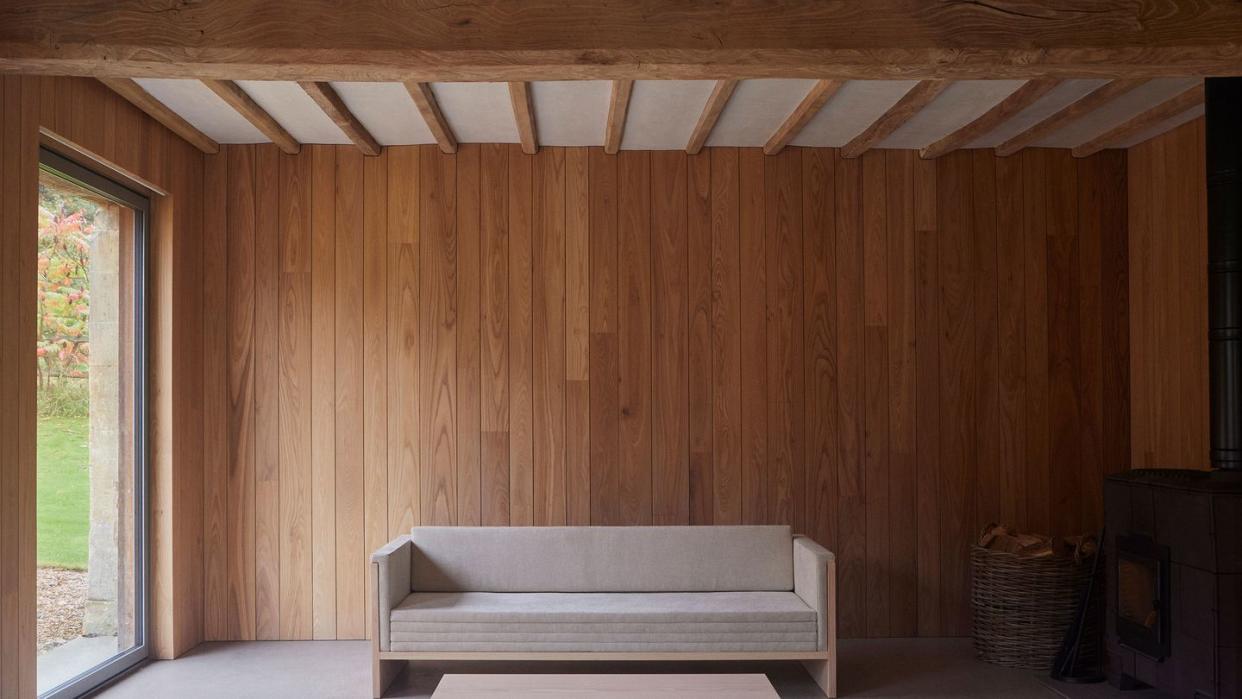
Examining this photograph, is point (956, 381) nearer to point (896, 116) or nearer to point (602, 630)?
point (896, 116)

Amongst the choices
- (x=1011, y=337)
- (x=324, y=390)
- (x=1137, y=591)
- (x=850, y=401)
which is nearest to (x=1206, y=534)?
(x=1137, y=591)

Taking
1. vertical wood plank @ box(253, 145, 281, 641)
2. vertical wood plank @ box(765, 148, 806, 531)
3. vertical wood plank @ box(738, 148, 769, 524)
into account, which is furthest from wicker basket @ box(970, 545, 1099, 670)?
vertical wood plank @ box(253, 145, 281, 641)

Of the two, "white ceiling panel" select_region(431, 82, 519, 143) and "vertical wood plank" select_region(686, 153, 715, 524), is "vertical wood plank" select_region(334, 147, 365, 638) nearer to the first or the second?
"white ceiling panel" select_region(431, 82, 519, 143)

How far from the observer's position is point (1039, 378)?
212 inches

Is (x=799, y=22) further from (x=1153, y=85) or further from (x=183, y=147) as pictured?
(x=183, y=147)

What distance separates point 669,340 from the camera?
5.34 meters

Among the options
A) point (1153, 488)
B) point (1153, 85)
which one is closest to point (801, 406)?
point (1153, 488)

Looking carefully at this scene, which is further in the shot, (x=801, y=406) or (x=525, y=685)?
(x=801, y=406)

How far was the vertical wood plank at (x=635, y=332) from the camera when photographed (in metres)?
5.31

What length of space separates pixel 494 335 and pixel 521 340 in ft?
0.49

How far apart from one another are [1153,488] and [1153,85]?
5.69 feet

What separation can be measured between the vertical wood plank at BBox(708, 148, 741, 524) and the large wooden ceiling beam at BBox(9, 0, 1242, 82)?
227cm

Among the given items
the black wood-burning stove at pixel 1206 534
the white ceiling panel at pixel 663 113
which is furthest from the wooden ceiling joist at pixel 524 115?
the black wood-burning stove at pixel 1206 534

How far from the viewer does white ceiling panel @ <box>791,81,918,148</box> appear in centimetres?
433
